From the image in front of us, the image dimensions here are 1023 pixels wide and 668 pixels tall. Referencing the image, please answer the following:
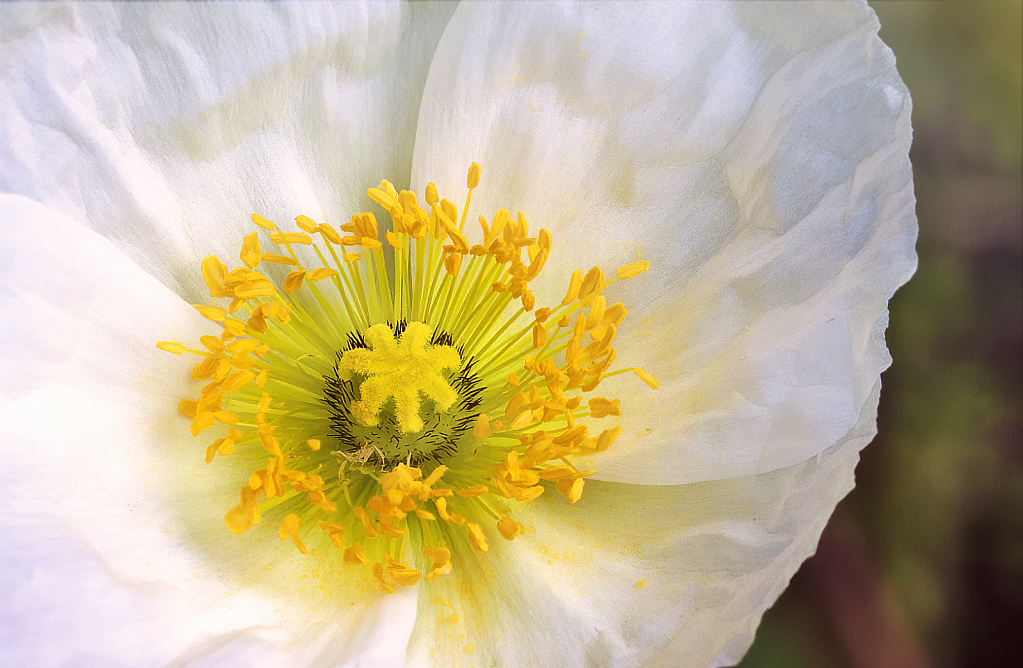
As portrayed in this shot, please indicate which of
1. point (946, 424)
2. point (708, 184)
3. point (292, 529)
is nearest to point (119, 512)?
point (292, 529)

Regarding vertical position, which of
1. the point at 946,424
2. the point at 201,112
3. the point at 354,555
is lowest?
the point at 946,424

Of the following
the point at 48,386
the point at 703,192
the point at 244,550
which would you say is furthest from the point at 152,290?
the point at 703,192

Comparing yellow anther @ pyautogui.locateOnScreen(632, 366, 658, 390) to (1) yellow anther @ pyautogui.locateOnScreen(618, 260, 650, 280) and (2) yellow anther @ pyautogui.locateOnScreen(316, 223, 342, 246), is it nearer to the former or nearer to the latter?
(1) yellow anther @ pyautogui.locateOnScreen(618, 260, 650, 280)

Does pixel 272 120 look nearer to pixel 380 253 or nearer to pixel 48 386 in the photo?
pixel 380 253

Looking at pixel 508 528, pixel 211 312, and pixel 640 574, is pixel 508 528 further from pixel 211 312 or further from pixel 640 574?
pixel 211 312

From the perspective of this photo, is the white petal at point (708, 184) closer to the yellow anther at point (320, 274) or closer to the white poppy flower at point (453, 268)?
the white poppy flower at point (453, 268)

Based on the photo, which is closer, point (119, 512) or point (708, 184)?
point (119, 512)

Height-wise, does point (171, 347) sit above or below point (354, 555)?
above

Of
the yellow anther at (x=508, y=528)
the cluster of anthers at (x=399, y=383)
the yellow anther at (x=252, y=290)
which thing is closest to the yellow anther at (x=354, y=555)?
the cluster of anthers at (x=399, y=383)
